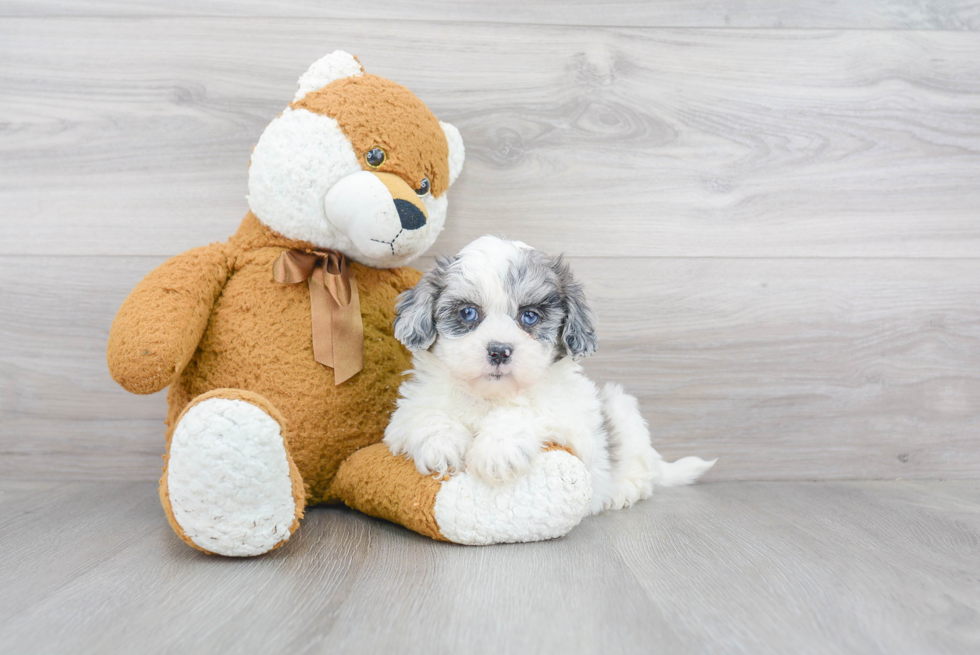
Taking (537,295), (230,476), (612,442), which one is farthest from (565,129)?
(230,476)

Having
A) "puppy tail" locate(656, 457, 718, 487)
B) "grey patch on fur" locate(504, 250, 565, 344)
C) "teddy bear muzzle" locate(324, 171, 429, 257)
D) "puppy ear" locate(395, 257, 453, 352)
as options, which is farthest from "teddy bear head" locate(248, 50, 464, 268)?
"puppy tail" locate(656, 457, 718, 487)

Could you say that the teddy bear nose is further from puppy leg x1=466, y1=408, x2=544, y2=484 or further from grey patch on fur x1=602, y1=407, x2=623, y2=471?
Result: grey patch on fur x1=602, y1=407, x2=623, y2=471

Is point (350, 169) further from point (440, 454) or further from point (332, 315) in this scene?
point (440, 454)

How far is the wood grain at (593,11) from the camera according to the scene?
5.02 ft

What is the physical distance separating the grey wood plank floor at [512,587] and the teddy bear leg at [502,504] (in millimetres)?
27

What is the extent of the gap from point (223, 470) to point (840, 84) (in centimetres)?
156

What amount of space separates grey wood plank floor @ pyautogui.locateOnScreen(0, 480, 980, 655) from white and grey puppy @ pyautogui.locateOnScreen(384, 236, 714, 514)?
16cm

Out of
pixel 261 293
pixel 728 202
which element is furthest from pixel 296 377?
pixel 728 202

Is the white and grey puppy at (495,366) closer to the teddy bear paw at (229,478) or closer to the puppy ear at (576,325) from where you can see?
the puppy ear at (576,325)

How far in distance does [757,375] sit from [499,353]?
32.9 inches

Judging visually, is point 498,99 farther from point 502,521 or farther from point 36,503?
point 36,503

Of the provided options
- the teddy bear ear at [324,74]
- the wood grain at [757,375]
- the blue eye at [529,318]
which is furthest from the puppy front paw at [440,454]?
the teddy bear ear at [324,74]

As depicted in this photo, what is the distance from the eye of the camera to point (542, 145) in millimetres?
1579

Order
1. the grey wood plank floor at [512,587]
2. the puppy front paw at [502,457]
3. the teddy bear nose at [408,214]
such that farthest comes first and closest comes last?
the teddy bear nose at [408,214]
the puppy front paw at [502,457]
the grey wood plank floor at [512,587]
